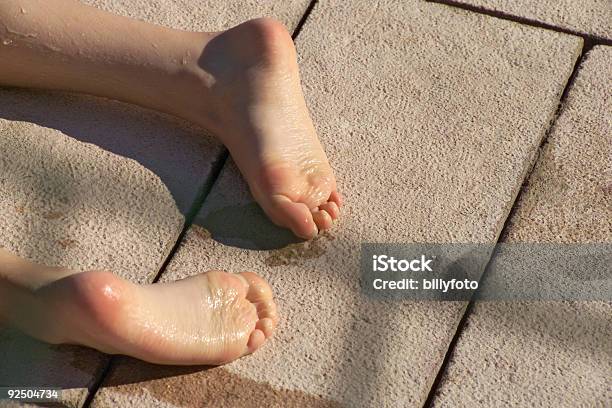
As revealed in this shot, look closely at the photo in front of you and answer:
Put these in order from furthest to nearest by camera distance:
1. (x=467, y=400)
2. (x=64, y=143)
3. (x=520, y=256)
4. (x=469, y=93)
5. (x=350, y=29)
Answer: (x=350, y=29)
(x=469, y=93)
(x=64, y=143)
(x=520, y=256)
(x=467, y=400)

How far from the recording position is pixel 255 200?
206 centimetres

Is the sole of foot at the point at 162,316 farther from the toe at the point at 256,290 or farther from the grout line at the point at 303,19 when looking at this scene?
the grout line at the point at 303,19

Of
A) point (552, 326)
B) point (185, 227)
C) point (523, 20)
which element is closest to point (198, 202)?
point (185, 227)

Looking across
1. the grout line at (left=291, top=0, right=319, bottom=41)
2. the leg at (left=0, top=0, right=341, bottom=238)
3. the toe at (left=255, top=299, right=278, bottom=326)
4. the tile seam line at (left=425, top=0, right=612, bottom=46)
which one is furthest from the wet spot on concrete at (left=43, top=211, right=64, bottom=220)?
the tile seam line at (left=425, top=0, right=612, bottom=46)

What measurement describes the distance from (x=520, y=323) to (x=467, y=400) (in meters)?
0.20

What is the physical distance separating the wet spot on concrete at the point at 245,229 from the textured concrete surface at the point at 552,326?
424mm

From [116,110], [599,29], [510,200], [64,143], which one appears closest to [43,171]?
[64,143]

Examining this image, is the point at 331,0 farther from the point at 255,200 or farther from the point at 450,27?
the point at 255,200

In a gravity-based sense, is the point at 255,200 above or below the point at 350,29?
below

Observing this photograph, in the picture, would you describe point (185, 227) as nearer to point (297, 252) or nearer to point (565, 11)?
point (297, 252)

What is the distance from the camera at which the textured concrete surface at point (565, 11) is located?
2.43 meters

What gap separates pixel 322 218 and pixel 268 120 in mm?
240

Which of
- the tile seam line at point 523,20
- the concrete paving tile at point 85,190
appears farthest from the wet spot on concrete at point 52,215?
the tile seam line at point 523,20

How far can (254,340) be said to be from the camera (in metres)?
1.80
